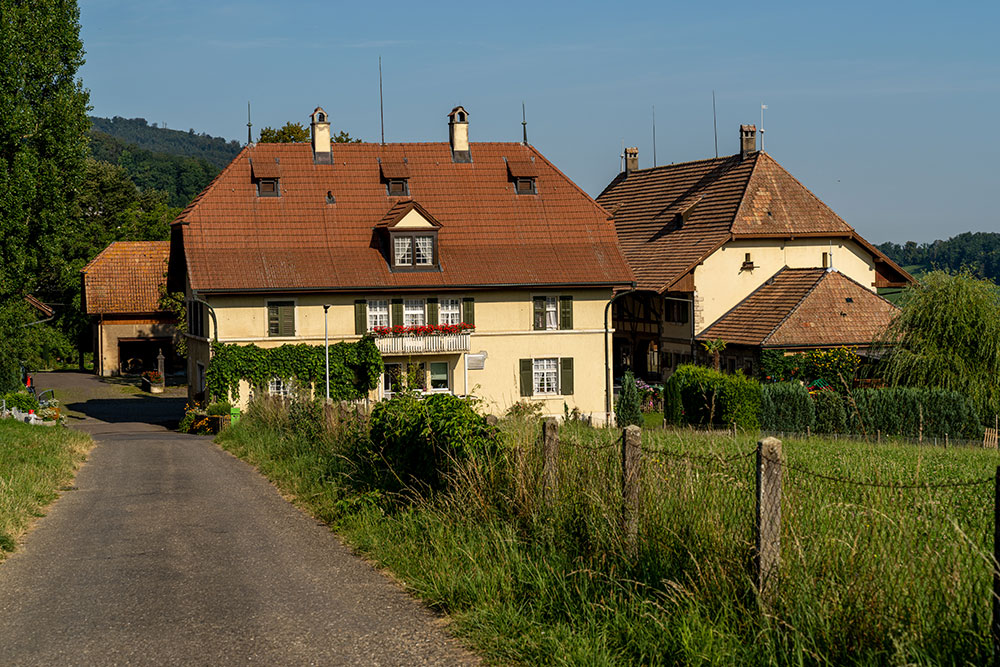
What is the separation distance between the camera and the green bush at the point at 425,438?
12.4m

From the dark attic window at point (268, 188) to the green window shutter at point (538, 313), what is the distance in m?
10.4

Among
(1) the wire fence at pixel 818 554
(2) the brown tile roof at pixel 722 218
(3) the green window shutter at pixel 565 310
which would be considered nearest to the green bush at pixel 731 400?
(3) the green window shutter at pixel 565 310

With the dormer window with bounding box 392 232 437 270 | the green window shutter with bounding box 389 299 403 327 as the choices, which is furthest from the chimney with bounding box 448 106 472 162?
the green window shutter with bounding box 389 299 403 327

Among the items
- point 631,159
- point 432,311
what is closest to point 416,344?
point 432,311

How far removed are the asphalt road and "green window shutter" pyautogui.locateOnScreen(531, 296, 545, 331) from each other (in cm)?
2698

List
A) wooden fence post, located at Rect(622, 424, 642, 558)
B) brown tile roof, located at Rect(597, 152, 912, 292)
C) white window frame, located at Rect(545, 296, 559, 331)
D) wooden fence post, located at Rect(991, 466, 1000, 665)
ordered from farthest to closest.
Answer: brown tile roof, located at Rect(597, 152, 912, 292) < white window frame, located at Rect(545, 296, 559, 331) < wooden fence post, located at Rect(622, 424, 642, 558) < wooden fence post, located at Rect(991, 466, 1000, 665)

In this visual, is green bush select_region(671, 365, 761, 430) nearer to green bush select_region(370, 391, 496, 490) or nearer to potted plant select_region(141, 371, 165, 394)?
green bush select_region(370, 391, 496, 490)

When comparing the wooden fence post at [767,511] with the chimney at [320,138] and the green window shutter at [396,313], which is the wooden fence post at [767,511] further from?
the chimney at [320,138]

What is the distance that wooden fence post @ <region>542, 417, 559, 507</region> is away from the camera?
1062 centimetres

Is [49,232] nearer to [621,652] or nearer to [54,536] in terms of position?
[54,536]

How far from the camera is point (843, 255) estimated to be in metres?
52.3

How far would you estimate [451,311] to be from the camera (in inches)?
1684

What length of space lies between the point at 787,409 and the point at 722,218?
63.3 ft

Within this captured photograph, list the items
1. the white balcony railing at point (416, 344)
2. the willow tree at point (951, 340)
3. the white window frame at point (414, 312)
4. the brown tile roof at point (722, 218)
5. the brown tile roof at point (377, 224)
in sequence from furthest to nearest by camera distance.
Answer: the brown tile roof at point (722, 218) → the white window frame at point (414, 312) → the white balcony railing at point (416, 344) → the brown tile roof at point (377, 224) → the willow tree at point (951, 340)
